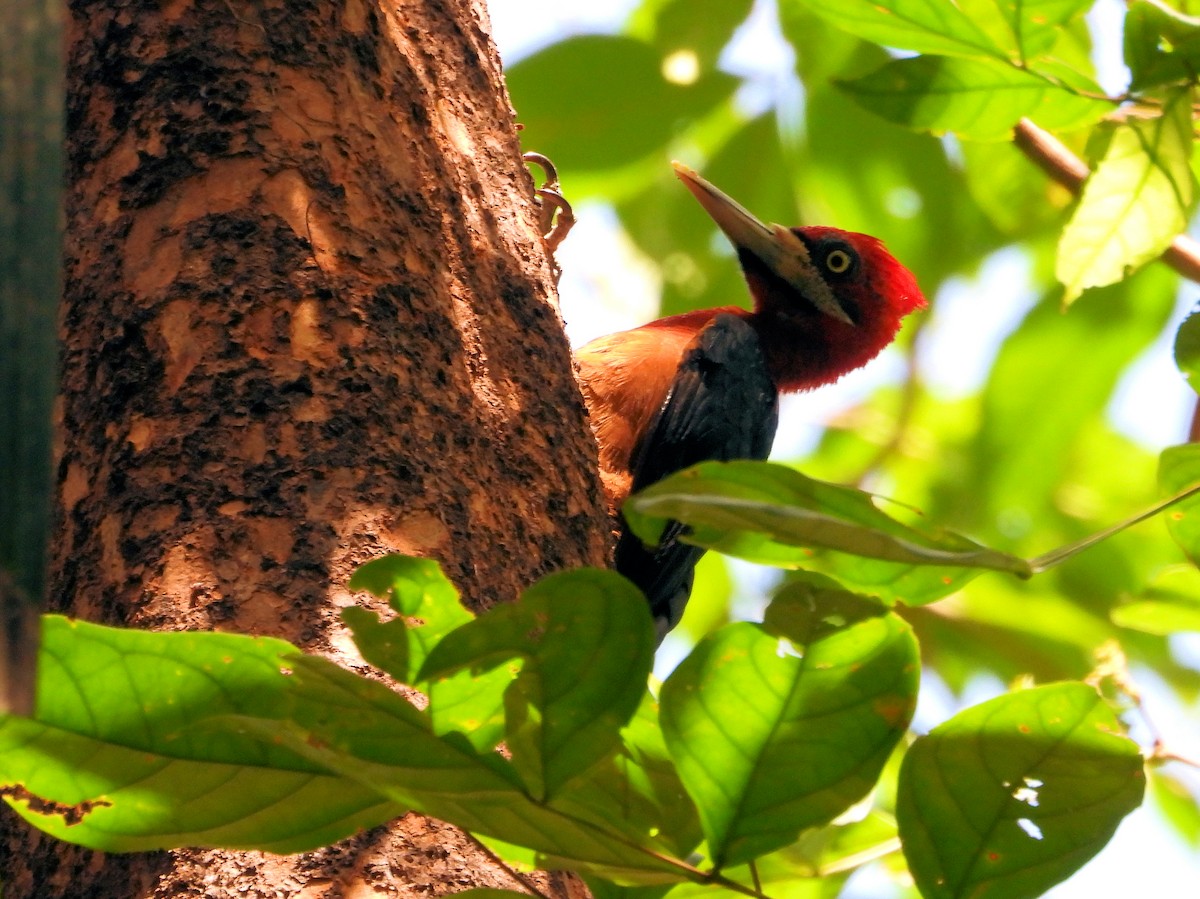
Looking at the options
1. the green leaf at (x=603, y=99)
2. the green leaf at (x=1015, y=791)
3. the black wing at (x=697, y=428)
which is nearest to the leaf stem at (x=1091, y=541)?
the green leaf at (x=1015, y=791)

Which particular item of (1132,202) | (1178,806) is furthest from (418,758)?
(1178,806)

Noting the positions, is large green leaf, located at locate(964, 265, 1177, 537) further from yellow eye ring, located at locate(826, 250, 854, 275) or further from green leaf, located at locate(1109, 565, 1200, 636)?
green leaf, located at locate(1109, 565, 1200, 636)

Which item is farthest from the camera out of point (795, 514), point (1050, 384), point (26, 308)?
point (1050, 384)

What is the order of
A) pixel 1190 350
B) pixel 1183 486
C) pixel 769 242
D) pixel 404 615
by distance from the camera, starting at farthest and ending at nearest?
pixel 769 242 → pixel 1190 350 → pixel 1183 486 → pixel 404 615

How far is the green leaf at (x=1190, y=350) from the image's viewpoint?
4.86 feet

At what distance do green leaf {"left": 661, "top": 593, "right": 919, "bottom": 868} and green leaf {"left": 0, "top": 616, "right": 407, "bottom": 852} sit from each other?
0.27 m

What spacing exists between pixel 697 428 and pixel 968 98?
1.50 m

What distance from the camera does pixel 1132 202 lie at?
1.92 metres

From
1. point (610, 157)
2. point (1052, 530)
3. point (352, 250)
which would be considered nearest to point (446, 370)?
point (352, 250)

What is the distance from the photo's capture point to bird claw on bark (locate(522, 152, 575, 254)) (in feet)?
10.5

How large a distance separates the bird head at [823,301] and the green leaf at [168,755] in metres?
3.05

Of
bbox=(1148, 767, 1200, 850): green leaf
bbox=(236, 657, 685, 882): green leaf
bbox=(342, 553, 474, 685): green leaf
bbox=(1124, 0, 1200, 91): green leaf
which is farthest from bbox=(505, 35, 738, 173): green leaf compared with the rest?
bbox=(1148, 767, 1200, 850): green leaf

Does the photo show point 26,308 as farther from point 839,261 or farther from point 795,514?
point 839,261

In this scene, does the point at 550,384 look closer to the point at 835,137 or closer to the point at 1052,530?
the point at 835,137
